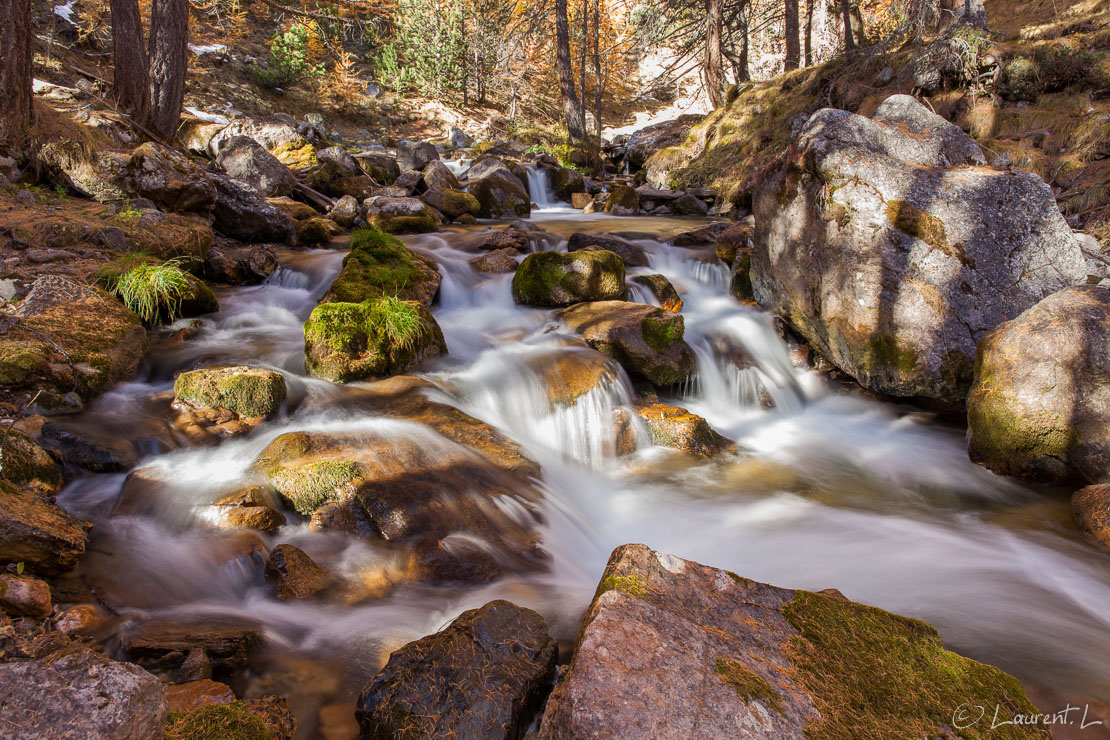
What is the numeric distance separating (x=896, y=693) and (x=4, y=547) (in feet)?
11.8

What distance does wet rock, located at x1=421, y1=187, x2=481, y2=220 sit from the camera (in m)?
12.9

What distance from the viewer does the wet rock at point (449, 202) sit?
12938 mm

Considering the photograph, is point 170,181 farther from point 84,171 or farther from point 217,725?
point 217,725

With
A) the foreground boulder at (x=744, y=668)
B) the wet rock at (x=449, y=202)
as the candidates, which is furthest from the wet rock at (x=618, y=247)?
the foreground boulder at (x=744, y=668)

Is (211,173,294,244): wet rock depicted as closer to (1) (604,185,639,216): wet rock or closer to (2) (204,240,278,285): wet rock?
(2) (204,240,278,285): wet rock

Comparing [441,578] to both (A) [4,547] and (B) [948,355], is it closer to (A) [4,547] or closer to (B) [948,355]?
(A) [4,547]

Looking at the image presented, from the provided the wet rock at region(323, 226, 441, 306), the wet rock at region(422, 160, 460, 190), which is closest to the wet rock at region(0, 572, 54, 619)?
the wet rock at region(323, 226, 441, 306)

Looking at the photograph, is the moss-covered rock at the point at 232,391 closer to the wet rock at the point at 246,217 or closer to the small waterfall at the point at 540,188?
the wet rock at the point at 246,217

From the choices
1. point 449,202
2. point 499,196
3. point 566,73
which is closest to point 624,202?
point 499,196

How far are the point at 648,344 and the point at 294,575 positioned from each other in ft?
14.4

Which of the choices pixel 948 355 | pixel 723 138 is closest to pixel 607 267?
pixel 948 355

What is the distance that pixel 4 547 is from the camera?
2.41m

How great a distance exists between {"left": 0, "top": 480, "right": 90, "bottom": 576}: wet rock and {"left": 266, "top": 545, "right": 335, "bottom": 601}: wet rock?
884 millimetres

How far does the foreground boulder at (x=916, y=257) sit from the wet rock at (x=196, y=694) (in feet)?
19.8
